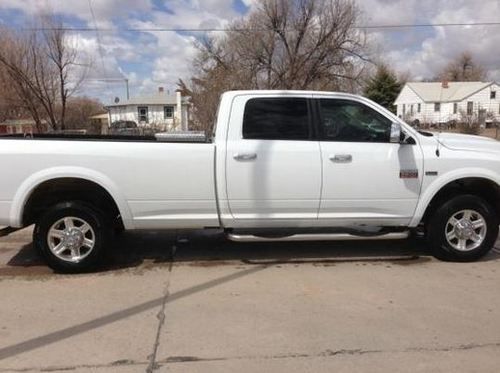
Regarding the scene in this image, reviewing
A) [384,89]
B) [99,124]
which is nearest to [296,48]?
[99,124]

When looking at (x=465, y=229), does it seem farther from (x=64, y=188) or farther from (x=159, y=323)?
(x=64, y=188)

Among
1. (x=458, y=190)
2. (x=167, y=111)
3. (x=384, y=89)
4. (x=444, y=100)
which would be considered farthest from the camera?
(x=444, y=100)

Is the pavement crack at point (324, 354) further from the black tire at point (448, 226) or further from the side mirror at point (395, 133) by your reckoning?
the side mirror at point (395, 133)

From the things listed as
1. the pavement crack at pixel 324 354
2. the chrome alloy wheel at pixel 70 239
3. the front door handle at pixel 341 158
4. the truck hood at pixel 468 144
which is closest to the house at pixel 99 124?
the chrome alloy wheel at pixel 70 239

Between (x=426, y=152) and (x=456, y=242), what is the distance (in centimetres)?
116

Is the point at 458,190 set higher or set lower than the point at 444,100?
lower

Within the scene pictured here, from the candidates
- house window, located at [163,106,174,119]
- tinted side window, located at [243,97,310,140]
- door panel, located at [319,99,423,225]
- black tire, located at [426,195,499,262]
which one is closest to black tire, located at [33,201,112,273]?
tinted side window, located at [243,97,310,140]

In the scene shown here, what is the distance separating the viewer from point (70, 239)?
20.7 ft

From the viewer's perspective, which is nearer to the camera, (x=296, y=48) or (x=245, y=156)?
(x=245, y=156)

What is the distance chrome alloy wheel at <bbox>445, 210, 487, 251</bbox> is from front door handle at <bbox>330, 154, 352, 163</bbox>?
142cm

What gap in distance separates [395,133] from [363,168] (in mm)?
508

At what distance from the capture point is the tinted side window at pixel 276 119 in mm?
6414

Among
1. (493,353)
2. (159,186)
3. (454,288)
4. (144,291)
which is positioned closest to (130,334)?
(144,291)

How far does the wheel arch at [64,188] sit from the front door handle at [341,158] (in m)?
2.30
